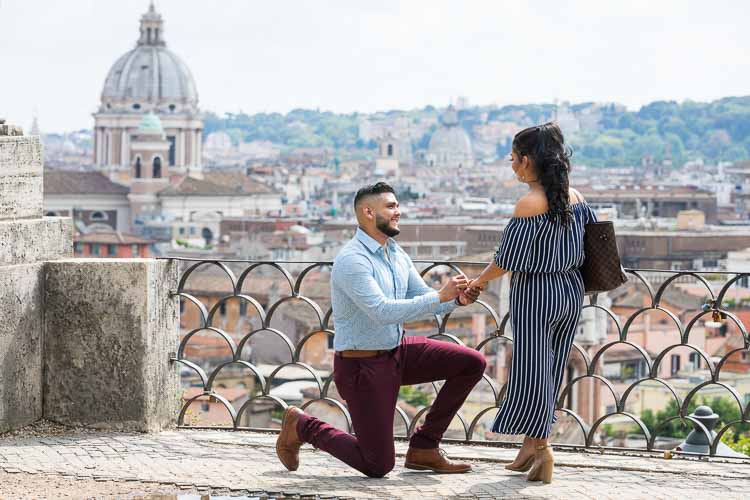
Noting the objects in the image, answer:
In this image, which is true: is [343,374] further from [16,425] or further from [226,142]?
[226,142]

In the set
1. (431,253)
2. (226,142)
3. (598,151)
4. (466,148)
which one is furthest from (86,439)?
(226,142)

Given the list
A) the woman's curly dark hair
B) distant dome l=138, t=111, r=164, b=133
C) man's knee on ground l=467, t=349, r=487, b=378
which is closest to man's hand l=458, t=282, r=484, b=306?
man's knee on ground l=467, t=349, r=487, b=378

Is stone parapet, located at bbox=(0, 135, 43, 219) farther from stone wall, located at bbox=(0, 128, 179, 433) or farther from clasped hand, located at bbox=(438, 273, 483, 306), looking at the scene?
clasped hand, located at bbox=(438, 273, 483, 306)

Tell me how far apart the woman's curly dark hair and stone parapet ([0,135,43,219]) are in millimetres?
1134

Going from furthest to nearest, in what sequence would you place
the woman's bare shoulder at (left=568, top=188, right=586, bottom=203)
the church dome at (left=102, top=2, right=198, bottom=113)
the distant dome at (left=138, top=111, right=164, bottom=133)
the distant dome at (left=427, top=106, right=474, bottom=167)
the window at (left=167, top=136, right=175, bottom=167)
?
the distant dome at (left=427, top=106, right=474, bottom=167) → the window at (left=167, top=136, right=175, bottom=167) → the church dome at (left=102, top=2, right=198, bottom=113) → the distant dome at (left=138, top=111, right=164, bottom=133) → the woman's bare shoulder at (left=568, top=188, right=586, bottom=203)

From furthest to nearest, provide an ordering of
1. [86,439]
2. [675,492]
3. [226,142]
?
[226,142] → [86,439] → [675,492]

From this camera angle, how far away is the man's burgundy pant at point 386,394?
10.7 ft

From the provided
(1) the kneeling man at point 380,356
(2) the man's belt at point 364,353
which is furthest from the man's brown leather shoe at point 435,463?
(2) the man's belt at point 364,353

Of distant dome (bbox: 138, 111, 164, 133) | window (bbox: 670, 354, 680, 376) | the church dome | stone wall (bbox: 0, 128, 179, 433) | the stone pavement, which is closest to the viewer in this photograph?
the stone pavement

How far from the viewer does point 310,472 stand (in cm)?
335

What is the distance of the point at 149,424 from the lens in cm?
374

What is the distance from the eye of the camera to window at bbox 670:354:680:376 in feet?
109

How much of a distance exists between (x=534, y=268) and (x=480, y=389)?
19.2m

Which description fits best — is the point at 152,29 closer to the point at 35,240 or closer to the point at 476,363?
the point at 35,240
